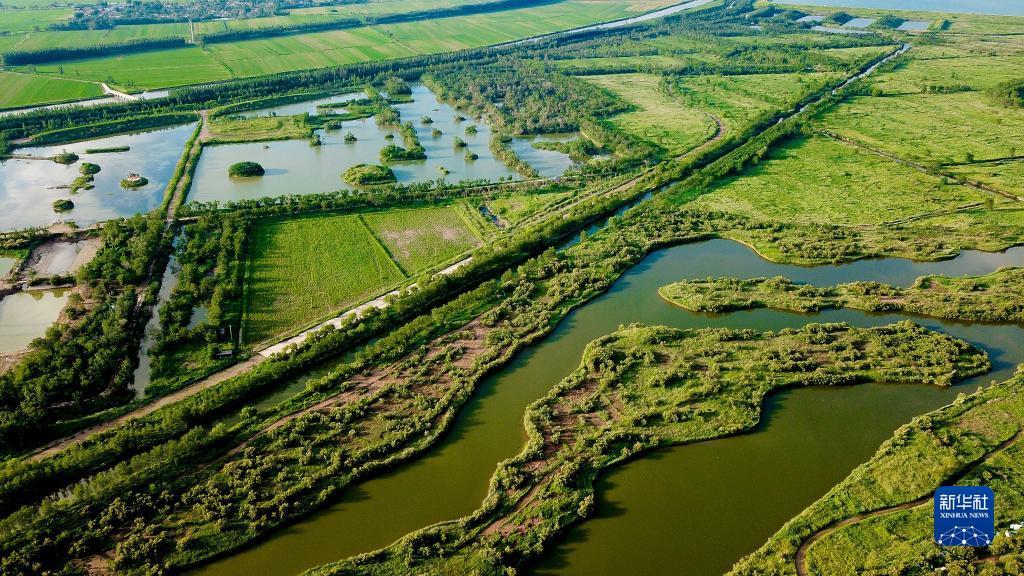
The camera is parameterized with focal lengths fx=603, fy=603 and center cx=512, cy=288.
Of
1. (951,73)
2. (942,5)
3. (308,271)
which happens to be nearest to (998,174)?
(951,73)

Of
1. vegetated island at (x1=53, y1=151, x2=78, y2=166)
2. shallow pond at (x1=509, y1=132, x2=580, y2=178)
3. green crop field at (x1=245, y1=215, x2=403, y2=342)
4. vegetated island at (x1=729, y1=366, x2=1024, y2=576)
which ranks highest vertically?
vegetated island at (x1=53, y1=151, x2=78, y2=166)

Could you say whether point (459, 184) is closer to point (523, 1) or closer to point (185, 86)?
point (185, 86)

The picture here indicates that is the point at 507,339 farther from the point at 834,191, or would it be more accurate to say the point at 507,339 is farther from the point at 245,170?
the point at 834,191

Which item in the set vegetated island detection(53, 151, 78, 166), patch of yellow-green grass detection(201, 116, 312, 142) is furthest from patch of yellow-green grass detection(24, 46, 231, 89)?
vegetated island detection(53, 151, 78, 166)

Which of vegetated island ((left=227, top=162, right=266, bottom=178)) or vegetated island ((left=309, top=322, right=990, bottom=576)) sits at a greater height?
vegetated island ((left=227, top=162, right=266, bottom=178))

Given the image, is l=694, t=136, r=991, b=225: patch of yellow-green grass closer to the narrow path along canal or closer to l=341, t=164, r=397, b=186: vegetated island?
the narrow path along canal

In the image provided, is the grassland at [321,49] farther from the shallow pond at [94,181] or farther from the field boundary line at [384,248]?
the field boundary line at [384,248]
